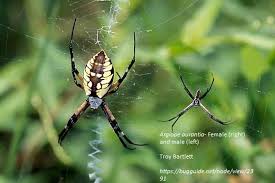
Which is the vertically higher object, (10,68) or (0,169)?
(10,68)

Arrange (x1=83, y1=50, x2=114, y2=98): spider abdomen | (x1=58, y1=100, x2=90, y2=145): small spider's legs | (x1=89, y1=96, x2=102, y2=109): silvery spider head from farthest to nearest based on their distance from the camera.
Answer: (x1=58, y1=100, x2=90, y2=145): small spider's legs → (x1=89, y1=96, x2=102, y2=109): silvery spider head → (x1=83, y1=50, x2=114, y2=98): spider abdomen

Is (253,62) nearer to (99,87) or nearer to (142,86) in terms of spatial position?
(142,86)

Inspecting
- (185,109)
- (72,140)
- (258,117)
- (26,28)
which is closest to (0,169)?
(72,140)

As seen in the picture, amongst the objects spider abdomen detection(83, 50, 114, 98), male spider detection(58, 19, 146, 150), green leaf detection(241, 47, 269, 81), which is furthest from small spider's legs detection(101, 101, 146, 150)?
green leaf detection(241, 47, 269, 81)

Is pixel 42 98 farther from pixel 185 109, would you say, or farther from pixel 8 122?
pixel 185 109

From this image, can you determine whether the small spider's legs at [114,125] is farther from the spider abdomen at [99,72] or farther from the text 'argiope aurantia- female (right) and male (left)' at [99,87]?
the spider abdomen at [99,72]

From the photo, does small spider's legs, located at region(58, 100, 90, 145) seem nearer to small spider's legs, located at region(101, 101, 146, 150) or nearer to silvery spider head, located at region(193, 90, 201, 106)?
small spider's legs, located at region(101, 101, 146, 150)

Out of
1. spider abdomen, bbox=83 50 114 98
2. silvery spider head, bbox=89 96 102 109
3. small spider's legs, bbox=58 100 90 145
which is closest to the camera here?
spider abdomen, bbox=83 50 114 98

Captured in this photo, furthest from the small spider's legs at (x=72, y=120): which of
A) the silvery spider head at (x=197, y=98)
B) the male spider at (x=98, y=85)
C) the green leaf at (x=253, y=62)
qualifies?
the green leaf at (x=253, y=62)
